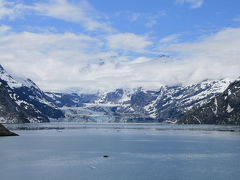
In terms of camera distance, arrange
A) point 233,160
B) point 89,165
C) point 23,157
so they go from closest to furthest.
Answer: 1. point 89,165
2. point 233,160
3. point 23,157

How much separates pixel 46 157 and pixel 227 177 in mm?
62037

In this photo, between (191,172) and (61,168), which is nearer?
(191,172)

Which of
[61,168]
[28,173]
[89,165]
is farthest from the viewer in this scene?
[89,165]

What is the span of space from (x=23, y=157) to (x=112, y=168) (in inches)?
1493

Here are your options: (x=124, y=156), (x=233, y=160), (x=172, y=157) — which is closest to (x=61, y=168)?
(x=124, y=156)

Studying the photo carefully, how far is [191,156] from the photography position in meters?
123

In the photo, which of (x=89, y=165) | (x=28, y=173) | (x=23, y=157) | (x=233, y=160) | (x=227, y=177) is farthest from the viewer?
(x=23, y=157)

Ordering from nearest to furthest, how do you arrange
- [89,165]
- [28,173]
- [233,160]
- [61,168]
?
[28,173] → [61,168] → [89,165] → [233,160]

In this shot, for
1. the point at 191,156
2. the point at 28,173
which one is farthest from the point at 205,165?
the point at 28,173

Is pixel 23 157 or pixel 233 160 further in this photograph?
pixel 23 157

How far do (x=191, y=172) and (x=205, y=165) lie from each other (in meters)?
13.3

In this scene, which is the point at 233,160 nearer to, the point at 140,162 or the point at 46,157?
the point at 140,162

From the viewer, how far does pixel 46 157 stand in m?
121

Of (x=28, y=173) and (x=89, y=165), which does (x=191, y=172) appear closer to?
(x=89, y=165)
